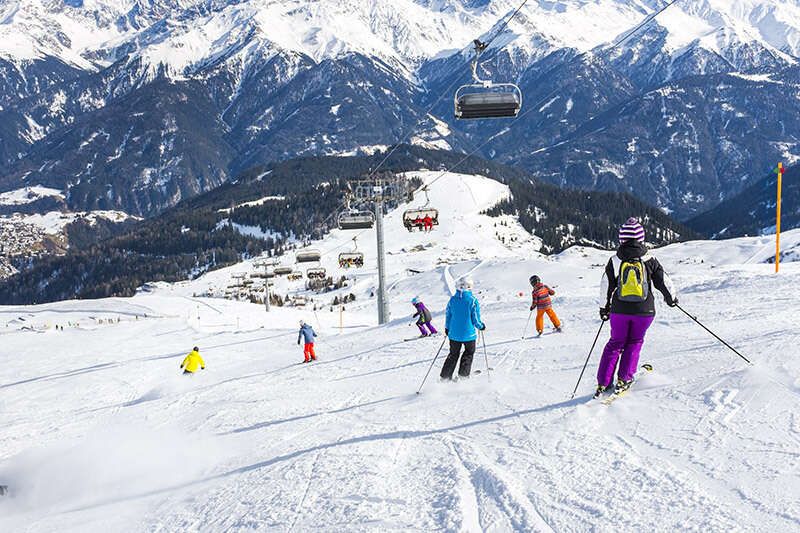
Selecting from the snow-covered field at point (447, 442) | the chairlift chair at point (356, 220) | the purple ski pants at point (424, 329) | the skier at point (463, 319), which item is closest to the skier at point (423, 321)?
the purple ski pants at point (424, 329)

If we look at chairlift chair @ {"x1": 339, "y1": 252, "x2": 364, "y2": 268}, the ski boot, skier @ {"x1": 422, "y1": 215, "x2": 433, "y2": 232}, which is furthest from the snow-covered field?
chairlift chair @ {"x1": 339, "y1": 252, "x2": 364, "y2": 268}

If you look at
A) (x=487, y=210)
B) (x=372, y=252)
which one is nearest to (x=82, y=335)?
(x=372, y=252)

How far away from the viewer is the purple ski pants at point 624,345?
7.31 meters

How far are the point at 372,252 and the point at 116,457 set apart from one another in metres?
136

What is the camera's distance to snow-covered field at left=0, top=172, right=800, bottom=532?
5078 mm

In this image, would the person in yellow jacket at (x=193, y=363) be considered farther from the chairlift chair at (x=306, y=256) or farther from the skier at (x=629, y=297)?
Result: the chairlift chair at (x=306, y=256)

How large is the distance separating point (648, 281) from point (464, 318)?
129 inches

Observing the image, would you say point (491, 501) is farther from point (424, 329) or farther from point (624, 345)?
point (424, 329)

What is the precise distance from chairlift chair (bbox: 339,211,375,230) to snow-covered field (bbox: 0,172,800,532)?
19515mm

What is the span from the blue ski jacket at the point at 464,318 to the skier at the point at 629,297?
2649mm

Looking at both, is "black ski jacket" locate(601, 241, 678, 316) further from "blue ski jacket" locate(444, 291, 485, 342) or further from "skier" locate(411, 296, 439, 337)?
"skier" locate(411, 296, 439, 337)

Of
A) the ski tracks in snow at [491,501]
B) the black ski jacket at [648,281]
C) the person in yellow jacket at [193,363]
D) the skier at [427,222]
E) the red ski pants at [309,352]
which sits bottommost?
the person in yellow jacket at [193,363]

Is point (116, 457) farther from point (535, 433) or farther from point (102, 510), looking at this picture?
point (535, 433)

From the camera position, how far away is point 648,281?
7.29 meters
